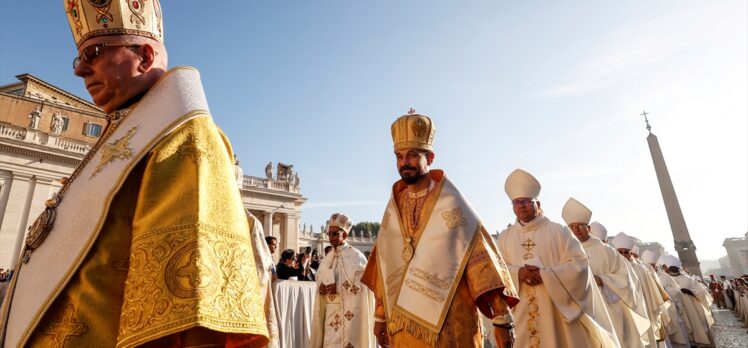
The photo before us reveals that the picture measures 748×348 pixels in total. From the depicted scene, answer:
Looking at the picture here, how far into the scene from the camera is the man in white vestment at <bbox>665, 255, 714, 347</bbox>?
11867 mm

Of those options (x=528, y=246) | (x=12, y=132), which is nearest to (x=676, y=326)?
(x=528, y=246)

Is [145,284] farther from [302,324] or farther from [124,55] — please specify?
[302,324]

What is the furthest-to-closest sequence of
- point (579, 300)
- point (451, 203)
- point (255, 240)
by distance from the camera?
1. point (255, 240)
2. point (579, 300)
3. point (451, 203)

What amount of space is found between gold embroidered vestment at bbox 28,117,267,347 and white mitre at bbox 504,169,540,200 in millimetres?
4657

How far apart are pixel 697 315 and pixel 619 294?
8248mm

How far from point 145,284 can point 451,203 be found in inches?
105

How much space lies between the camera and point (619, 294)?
263 inches

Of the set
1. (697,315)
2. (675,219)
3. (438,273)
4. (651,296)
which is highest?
(675,219)

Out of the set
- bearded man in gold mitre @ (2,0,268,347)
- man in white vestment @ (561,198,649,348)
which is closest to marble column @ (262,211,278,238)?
man in white vestment @ (561,198,649,348)

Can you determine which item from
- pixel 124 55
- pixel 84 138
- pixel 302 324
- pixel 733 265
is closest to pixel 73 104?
pixel 84 138

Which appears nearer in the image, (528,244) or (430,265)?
(430,265)

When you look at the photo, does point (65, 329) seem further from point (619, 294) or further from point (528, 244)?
point (619, 294)

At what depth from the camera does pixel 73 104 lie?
39.8 metres

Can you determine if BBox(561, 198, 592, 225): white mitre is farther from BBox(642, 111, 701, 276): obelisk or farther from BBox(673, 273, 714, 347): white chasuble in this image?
BBox(642, 111, 701, 276): obelisk
